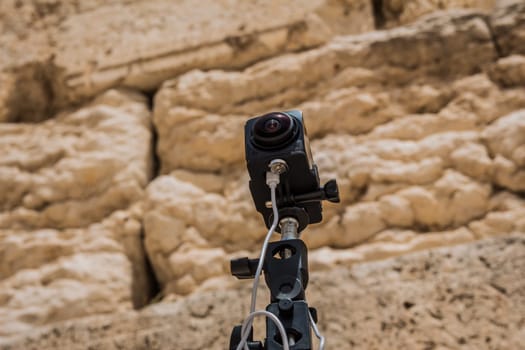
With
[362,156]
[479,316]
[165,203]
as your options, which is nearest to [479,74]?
[362,156]

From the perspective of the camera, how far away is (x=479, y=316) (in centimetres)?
166

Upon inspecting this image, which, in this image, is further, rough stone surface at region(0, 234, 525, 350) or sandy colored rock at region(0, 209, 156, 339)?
sandy colored rock at region(0, 209, 156, 339)

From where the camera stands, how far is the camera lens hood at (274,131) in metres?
1.14


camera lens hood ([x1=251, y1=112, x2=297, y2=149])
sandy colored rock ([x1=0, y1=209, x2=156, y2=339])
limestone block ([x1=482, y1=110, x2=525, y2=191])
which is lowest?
sandy colored rock ([x1=0, y1=209, x2=156, y2=339])

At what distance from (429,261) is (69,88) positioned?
2.37 meters

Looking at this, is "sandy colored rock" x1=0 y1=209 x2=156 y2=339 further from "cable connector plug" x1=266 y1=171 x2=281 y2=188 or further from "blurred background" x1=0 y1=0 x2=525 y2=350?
"cable connector plug" x1=266 y1=171 x2=281 y2=188

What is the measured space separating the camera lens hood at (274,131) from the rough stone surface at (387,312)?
2.83 ft

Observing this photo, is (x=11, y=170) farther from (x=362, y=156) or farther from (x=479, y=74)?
(x=479, y=74)

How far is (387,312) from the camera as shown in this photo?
5.81 feet

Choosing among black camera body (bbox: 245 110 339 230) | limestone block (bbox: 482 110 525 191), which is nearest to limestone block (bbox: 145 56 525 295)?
limestone block (bbox: 482 110 525 191)

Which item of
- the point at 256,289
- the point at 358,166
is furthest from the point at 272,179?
the point at 358,166

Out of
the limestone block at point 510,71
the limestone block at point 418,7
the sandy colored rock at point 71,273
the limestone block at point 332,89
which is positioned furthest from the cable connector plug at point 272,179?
the limestone block at point 418,7

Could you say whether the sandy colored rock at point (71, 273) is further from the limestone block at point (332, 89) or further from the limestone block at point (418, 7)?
the limestone block at point (418, 7)

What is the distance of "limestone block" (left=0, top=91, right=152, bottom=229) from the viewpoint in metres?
2.76
